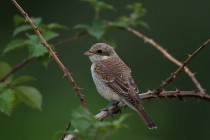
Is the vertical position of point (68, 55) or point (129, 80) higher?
point (68, 55)

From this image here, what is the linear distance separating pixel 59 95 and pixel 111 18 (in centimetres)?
270

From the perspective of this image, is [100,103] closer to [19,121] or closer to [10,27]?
[19,121]

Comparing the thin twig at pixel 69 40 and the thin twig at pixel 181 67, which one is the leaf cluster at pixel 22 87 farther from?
the thin twig at pixel 181 67

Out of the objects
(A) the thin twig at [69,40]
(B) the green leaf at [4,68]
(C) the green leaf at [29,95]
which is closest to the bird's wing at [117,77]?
(A) the thin twig at [69,40]

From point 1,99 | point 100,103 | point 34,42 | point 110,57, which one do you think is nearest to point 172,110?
point 100,103

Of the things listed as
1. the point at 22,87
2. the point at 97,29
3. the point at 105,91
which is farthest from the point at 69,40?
the point at 22,87

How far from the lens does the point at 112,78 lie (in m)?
6.23

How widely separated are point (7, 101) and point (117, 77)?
1.94m

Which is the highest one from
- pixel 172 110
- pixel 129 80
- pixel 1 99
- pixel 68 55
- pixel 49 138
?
pixel 68 55

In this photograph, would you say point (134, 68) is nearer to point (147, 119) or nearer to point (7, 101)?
point (147, 119)

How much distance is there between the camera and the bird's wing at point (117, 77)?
19.2 ft

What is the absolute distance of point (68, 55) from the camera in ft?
43.5

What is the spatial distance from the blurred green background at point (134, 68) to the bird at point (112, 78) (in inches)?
127

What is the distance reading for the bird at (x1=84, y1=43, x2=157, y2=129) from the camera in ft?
18.7
